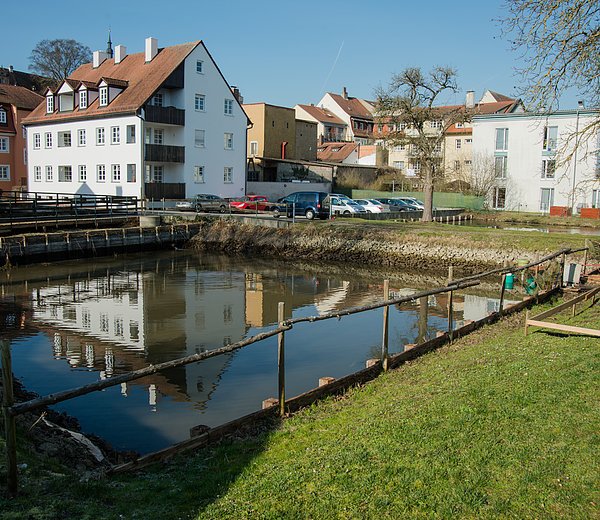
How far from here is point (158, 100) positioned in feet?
162

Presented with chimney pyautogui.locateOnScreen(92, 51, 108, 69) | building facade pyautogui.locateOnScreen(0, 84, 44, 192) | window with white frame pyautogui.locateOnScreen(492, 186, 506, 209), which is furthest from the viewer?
building facade pyautogui.locateOnScreen(0, 84, 44, 192)

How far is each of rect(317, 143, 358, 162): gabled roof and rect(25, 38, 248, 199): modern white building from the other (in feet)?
91.9

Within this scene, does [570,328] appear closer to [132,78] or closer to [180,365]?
[180,365]

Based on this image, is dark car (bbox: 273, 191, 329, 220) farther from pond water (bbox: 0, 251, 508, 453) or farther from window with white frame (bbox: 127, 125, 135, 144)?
window with white frame (bbox: 127, 125, 135, 144)

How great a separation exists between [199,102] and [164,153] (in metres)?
5.73

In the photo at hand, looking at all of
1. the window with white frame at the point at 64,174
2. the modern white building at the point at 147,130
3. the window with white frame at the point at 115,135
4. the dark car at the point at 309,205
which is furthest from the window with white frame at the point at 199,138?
the window with white frame at the point at 64,174

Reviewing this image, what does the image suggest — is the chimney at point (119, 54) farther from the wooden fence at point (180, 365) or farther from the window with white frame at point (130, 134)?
the wooden fence at point (180, 365)

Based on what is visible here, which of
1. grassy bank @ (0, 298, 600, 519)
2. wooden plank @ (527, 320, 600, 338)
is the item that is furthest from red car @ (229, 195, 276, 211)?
grassy bank @ (0, 298, 600, 519)

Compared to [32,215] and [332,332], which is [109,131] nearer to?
[32,215]

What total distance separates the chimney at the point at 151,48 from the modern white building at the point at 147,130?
0.26 ft

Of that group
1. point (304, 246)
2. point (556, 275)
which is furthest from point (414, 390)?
point (304, 246)

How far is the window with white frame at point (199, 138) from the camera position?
50.5 meters

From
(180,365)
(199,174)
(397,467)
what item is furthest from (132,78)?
(397,467)

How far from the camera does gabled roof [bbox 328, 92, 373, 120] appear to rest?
321ft
